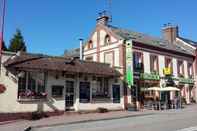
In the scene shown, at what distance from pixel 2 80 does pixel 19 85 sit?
1.28 metres

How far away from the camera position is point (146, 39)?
1316 inches

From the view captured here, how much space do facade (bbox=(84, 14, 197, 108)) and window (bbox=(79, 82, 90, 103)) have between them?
4043 millimetres

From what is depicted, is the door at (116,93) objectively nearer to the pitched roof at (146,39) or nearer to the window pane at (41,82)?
the pitched roof at (146,39)

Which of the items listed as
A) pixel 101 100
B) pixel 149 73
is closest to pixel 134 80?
pixel 149 73

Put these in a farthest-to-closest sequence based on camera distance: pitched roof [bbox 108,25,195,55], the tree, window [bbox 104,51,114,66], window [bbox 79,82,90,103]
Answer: the tree → pitched roof [bbox 108,25,195,55] → window [bbox 104,51,114,66] → window [bbox 79,82,90,103]

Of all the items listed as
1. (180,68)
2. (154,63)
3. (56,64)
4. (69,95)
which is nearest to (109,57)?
(154,63)

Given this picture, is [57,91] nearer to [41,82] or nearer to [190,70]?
[41,82]

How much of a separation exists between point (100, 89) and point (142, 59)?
6630 millimetres

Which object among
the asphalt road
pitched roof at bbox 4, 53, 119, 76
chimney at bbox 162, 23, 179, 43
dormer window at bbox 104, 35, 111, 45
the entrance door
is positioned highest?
chimney at bbox 162, 23, 179, 43

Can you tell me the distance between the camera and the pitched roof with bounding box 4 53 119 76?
19719 millimetres

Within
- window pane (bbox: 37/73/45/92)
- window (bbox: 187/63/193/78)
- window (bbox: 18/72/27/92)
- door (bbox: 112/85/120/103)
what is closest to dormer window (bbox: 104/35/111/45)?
door (bbox: 112/85/120/103)

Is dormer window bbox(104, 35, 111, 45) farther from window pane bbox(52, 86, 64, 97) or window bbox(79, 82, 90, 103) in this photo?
window pane bbox(52, 86, 64, 97)

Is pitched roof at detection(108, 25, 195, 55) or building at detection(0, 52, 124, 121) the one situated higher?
pitched roof at detection(108, 25, 195, 55)

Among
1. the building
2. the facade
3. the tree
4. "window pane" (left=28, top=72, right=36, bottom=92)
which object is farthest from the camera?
the tree
